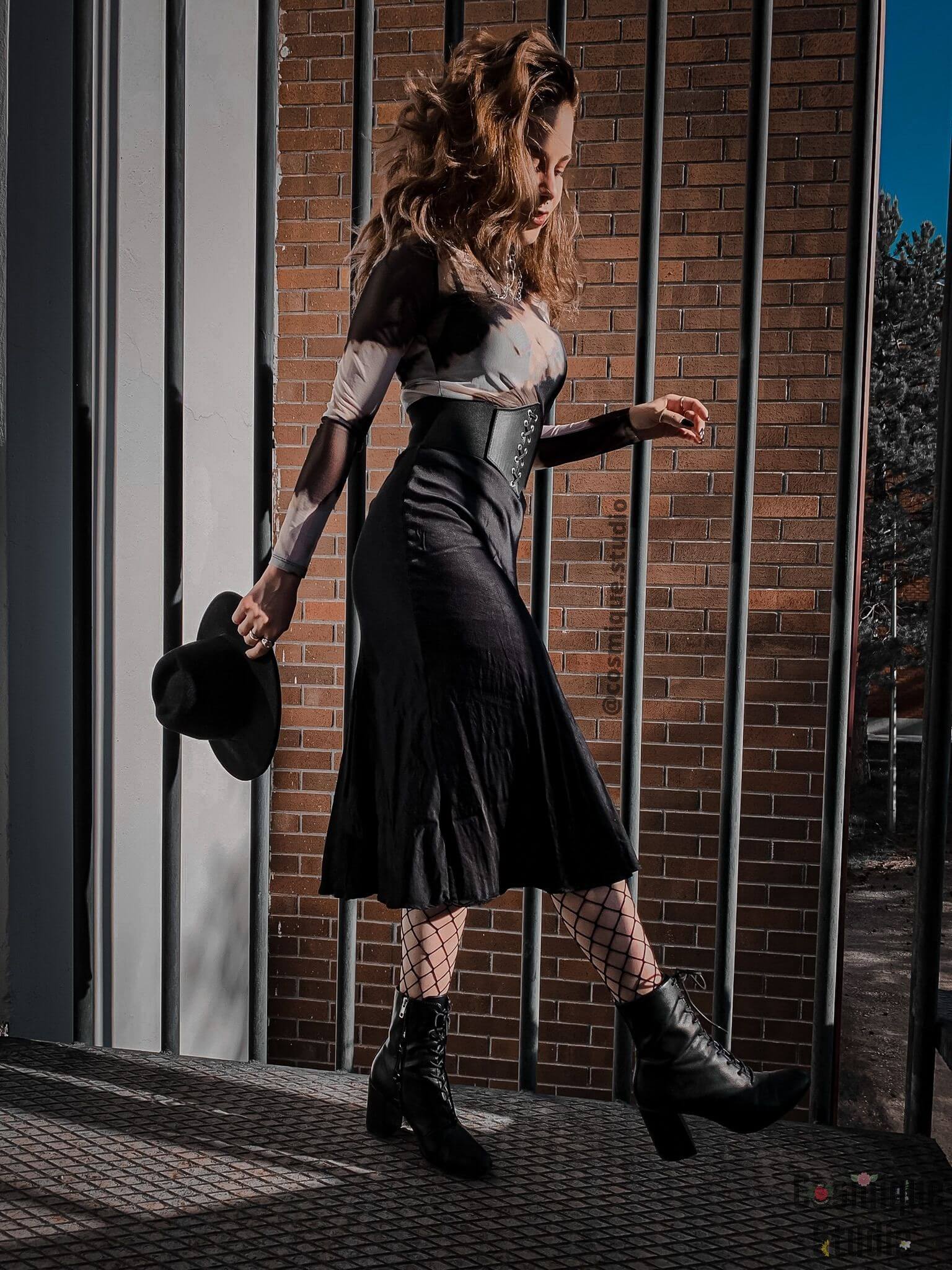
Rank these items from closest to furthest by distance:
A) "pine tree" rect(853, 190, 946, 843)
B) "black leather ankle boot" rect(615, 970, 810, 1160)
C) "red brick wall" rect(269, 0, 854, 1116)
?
"black leather ankle boot" rect(615, 970, 810, 1160) < "red brick wall" rect(269, 0, 854, 1116) < "pine tree" rect(853, 190, 946, 843)

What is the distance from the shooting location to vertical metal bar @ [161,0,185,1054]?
5.13ft

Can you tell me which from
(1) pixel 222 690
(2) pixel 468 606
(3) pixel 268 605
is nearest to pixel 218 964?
(1) pixel 222 690

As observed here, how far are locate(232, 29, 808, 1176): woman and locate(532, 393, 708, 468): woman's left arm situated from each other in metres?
0.14

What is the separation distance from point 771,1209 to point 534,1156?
→ 0.30 meters

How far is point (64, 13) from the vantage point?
1.61 m

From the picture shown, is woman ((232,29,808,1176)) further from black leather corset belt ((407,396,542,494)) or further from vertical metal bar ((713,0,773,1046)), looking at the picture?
vertical metal bar ((713,0,773,1046))

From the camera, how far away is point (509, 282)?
4.29ft

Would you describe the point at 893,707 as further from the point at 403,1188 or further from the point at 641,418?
the point at 403,1188

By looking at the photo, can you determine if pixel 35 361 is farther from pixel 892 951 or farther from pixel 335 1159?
pixel 892 951

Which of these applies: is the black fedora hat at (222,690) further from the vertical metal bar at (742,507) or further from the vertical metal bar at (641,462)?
the vertical metal bar at (742,507)

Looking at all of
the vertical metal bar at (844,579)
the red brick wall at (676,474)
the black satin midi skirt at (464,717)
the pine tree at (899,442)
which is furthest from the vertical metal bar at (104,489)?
the pine tree at (899,442)

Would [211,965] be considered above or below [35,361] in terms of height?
below

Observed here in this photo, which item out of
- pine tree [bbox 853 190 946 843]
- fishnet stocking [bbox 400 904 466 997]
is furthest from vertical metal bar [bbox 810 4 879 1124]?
pine tree [bbox 853 190 946 843]

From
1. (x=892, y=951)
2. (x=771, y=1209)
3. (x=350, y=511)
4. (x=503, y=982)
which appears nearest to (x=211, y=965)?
(x=503, y=982)
